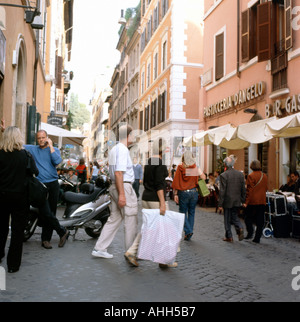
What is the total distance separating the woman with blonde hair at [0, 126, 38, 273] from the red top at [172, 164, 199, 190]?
3.51 m

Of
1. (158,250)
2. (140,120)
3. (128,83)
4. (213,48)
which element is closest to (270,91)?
(213,48)

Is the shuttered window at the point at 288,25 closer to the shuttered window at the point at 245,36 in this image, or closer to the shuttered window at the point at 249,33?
the shuttered window at the point at 249,33

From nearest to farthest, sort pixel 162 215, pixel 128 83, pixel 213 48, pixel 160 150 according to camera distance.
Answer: pixel 162 215 < pixel 160 150 < pixel 213 48 < pixel 128 83

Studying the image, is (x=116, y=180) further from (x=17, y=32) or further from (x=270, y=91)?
(x=270, y=91)

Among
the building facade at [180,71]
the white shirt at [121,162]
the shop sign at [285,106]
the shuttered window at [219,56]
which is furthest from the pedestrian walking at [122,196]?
the building facade at [180,71]

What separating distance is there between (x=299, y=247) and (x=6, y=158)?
531 centimetres

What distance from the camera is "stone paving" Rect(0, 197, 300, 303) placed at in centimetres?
410

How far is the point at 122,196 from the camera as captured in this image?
541 cm

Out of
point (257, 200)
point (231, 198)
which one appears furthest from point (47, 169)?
point (257, 200)

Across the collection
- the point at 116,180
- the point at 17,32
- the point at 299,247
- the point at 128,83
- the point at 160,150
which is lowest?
the point at 299,247

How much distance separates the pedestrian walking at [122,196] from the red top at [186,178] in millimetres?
2316

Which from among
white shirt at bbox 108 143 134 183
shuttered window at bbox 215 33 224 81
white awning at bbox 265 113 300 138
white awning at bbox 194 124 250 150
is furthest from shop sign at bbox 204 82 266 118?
white shirt at bbox 108 143 134 183

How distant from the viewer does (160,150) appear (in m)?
5.73

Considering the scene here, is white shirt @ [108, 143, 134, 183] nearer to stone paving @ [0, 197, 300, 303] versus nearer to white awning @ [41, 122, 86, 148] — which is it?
stone paving @ [0, 197, 300, 303]
